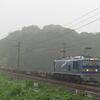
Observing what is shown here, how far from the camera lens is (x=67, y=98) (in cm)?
1669

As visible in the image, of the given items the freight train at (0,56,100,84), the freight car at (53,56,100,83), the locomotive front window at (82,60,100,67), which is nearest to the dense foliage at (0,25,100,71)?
the freight train at (0,56,100,84)

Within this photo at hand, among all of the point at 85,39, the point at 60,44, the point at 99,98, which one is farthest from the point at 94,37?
the point at 99,98

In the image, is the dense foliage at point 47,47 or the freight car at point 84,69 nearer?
the freight car at point 84,69

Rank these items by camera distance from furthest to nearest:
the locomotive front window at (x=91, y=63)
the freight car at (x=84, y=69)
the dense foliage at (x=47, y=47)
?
the dense foliage at (x=47, y=47) < the locomotive front window at (x=91, y=63) < the freight car at (x=84, y=69)

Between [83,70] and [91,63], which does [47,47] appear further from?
[83,70]

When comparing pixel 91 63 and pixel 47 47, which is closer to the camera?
pixel 91 63

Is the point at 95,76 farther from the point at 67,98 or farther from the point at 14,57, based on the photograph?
the point at 14,57

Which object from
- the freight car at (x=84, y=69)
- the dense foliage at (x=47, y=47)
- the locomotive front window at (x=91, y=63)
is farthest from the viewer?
the dense foliage at (x=47, y=47)

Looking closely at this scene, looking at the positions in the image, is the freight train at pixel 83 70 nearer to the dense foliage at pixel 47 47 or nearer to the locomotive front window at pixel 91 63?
the locomotive front window at pixel 91 63

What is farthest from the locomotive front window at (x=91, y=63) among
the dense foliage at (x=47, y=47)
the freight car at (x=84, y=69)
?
the dense foliage at (x=47, y=47)

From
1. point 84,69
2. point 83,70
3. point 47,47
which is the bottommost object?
point 83,70

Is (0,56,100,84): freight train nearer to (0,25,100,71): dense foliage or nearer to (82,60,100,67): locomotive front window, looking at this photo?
(82,60,100,67): locomotive front window

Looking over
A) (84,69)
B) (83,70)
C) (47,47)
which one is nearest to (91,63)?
(84,69)

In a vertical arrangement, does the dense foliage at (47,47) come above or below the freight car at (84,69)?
above
